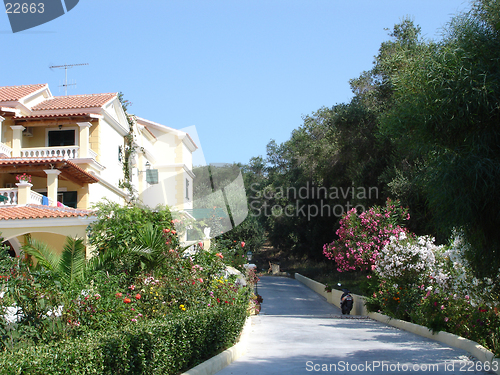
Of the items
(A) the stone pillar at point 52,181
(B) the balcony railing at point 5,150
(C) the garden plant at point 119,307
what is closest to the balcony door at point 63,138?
(B) the balcony railing at point 5,150

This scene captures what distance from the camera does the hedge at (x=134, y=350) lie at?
4.99m

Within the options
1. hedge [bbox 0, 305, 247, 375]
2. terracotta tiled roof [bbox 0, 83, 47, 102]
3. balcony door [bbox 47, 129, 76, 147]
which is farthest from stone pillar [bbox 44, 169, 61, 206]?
hedge [bbox 0, 305, 247, 375]

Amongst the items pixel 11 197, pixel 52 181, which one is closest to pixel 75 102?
pixel 52 181

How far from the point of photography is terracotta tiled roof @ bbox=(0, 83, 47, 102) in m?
23.2

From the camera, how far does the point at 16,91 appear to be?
2478cm

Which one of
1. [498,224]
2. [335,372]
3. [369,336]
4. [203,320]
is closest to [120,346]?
[203,320]

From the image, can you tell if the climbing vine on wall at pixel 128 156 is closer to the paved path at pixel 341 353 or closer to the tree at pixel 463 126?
the paved path at pixel 341 353

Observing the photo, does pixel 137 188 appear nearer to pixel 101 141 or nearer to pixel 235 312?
pixel 101 141

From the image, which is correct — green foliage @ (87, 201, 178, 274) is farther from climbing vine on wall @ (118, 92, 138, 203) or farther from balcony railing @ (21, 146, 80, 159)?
climbing vine on wall @ (118, 92, 138, 203)

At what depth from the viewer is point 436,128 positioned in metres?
7.07

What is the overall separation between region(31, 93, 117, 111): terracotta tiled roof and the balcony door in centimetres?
123

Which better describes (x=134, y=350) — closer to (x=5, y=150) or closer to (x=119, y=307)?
(x=119, y=307)

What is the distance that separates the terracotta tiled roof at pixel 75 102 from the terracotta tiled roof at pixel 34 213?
7831mm

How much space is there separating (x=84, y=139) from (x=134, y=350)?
725 inches
